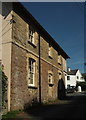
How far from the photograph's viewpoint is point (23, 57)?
13.2m

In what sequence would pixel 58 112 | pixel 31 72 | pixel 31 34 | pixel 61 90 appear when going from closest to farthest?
pixel 58 112
pixel 31 72
pixel 31 34
pixel 61 90

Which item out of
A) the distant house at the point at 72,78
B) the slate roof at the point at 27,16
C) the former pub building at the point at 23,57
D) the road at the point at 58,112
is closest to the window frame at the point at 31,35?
the former pub building at the point at 23,57

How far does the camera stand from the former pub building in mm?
11648

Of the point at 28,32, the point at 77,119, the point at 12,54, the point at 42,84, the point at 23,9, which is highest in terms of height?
the point at 23,9

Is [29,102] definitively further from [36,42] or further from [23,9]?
[23,9]

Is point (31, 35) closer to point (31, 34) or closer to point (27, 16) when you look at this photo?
point (31, 34)

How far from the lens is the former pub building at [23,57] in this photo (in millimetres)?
11648

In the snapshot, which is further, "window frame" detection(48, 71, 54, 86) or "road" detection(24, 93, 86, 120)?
"window frame" detection(48, 71, 54, 86)

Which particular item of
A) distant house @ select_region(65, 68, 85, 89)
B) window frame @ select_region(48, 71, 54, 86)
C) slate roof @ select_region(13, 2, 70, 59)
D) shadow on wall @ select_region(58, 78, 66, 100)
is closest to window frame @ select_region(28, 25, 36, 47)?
slate roof @ select_region(13, 2, 70, 59)

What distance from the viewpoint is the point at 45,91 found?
17.1 m

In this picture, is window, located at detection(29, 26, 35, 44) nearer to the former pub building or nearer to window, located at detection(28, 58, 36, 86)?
the former pub building

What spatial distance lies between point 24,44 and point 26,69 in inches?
62.4

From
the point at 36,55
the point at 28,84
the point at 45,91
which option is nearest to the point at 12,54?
the point at 28,84

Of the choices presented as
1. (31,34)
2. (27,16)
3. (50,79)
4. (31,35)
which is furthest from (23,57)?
(50,79)
